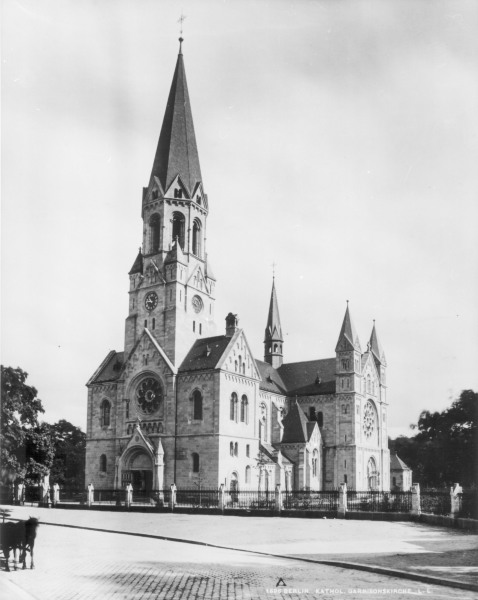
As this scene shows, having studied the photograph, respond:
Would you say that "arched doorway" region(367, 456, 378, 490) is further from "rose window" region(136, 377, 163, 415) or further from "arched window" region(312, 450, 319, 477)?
→ "rose window" region(136, 377, 163, 415)

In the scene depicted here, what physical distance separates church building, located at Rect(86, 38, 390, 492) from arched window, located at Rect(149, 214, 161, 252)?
0.09m

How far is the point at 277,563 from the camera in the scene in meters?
17.2

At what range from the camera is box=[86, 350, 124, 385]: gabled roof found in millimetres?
57594

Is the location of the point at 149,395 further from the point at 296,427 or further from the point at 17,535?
the point at 17,535

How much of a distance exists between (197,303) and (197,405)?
9.51m

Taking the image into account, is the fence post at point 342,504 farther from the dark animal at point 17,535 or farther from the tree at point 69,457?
the tree at point 69,457

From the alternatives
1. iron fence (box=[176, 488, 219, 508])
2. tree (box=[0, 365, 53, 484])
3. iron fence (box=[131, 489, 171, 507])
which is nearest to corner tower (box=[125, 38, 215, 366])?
iron fence (box=[131, 489, 171, 507])

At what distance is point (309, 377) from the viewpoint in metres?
68.2

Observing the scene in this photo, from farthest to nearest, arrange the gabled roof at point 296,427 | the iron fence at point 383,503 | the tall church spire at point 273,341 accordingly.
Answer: the tall church spire at point 273,341
the gabled roof at point 296,427
the iron fence at point 383,503

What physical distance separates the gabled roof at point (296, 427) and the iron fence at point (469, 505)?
2907cm

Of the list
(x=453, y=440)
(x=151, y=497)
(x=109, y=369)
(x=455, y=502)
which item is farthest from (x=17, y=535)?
(x=453, y=440)

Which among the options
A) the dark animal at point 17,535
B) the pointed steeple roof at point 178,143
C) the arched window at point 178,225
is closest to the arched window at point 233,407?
the arched window at point 178,225

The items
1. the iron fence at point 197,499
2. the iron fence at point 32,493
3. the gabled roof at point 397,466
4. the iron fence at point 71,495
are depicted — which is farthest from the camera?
the gabled roof at point 397,466

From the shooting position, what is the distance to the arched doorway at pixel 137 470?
2044 inches
